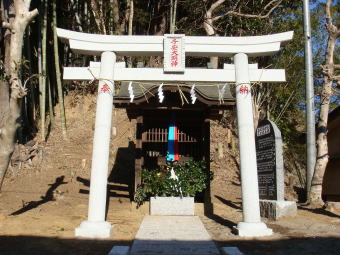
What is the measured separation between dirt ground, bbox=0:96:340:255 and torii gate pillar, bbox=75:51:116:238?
24cm

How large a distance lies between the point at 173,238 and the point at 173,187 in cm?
280

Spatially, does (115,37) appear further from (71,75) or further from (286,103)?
(286,103)

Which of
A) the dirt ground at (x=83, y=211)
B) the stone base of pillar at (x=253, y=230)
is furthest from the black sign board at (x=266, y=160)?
the stone base of pillar at (x=253, y=230)

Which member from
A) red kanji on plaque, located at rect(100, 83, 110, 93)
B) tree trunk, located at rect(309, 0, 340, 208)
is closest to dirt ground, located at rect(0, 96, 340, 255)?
tree trunk, located at rect(309, 0, 340, 208)

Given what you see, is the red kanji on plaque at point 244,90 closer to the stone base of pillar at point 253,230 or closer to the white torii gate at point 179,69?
the white torii gate at point 179,69

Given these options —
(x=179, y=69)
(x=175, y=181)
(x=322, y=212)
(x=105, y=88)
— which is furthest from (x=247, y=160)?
(x=322, y=212)

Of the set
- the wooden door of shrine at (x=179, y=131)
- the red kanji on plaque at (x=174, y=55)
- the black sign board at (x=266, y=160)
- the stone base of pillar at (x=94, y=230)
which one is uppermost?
the red kanji on plaque at (x=174, y=55)

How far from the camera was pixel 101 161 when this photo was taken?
21.5 ft

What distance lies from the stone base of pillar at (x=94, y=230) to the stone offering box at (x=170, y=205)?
2384mm

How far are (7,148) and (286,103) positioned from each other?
13.3 metres

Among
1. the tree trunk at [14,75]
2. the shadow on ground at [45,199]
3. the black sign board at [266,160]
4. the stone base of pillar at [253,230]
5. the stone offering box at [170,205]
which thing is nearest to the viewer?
the stone base of pillar at [253,230]

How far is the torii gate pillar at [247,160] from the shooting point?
630 centimetres

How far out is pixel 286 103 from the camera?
17.1m

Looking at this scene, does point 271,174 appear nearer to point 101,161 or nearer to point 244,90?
point 244,90
